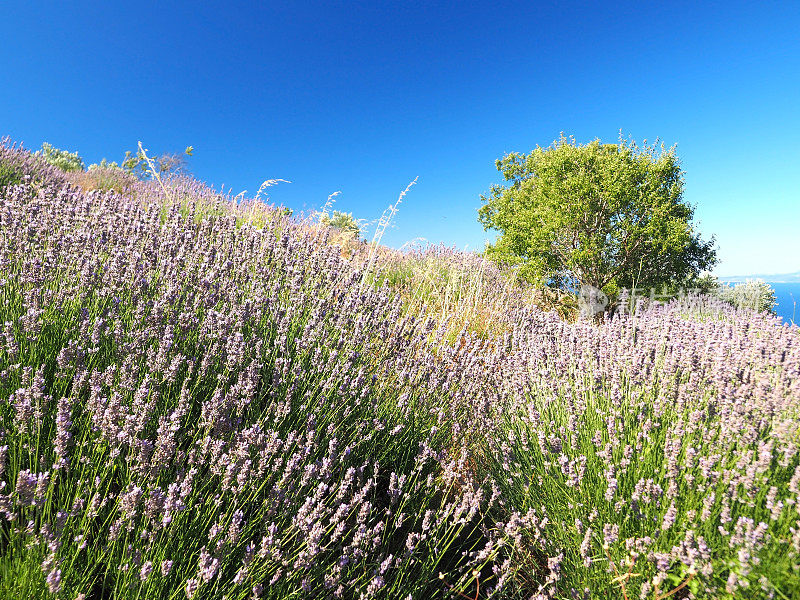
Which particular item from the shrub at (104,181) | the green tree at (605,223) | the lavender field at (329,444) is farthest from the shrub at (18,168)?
the green tree at (605,223)

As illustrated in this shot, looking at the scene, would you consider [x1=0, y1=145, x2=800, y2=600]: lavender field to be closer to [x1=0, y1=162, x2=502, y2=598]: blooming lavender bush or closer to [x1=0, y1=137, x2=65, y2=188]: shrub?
[x1=0, y1=162, x2=502, y2=598]: blooming lavender bush

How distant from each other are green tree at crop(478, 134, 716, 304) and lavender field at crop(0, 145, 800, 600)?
224 inches

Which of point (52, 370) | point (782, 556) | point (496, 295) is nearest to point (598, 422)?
point (782, 556)

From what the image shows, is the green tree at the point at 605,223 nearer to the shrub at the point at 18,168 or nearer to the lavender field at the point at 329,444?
the lavender field at the point at 329,444

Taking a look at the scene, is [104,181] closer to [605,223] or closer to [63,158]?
[63,158]

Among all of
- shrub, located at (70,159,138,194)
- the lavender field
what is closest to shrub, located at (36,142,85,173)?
shrub, located at (70,159,138,194)

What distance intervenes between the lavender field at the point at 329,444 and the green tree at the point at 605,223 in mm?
5700

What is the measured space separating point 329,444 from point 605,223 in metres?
8.59

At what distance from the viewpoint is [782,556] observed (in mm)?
1268

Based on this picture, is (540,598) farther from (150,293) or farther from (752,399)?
(150,293)

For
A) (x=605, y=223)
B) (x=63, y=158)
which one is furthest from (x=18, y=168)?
(x=605, y=223)

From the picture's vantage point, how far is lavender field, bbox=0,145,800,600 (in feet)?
3.90

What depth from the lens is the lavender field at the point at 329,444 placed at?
1.19 metres

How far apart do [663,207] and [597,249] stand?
1.52 m
